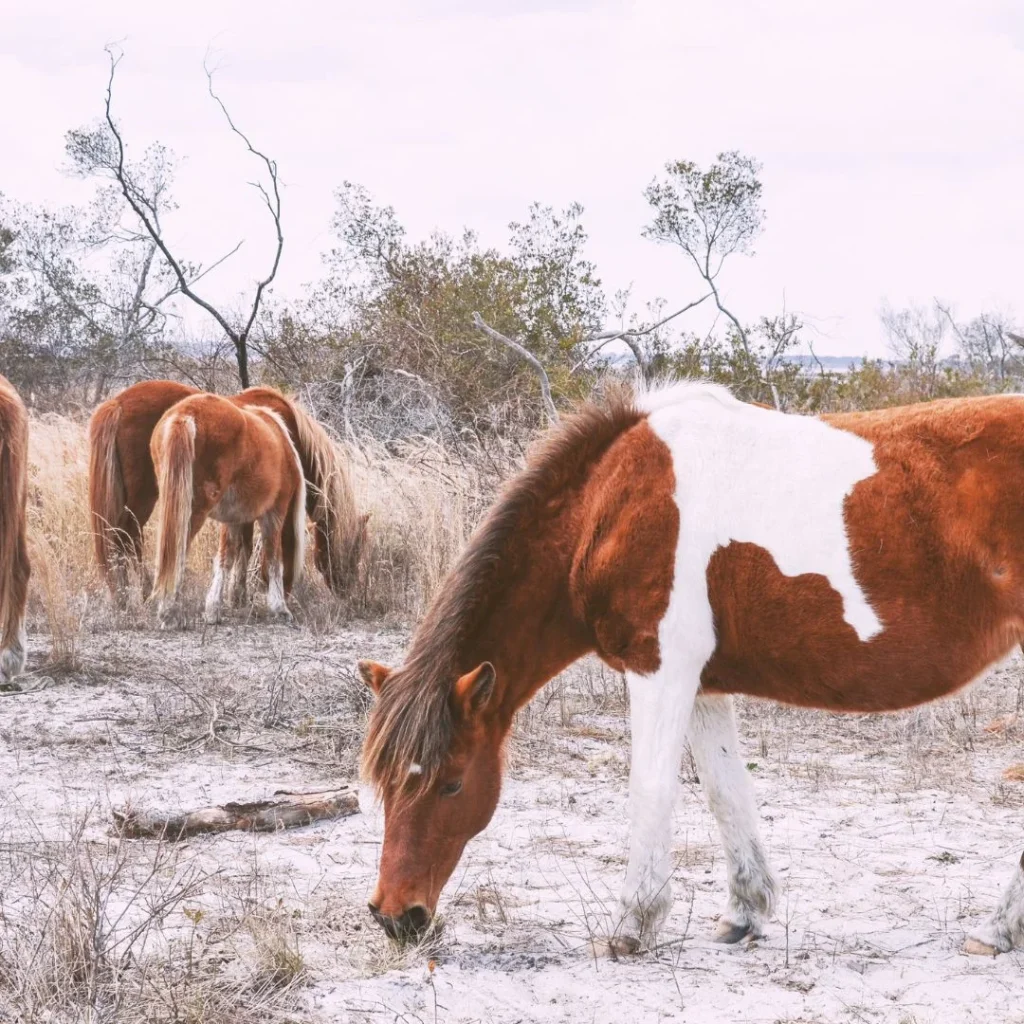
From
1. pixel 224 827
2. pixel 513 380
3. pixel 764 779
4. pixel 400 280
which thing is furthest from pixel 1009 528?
pixel 400 280

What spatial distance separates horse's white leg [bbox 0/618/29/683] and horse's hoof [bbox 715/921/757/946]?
414cm

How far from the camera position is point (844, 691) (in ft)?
10.2

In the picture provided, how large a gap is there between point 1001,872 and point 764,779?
46.2 inches

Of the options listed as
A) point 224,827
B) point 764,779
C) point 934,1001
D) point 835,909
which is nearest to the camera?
point 934,1001

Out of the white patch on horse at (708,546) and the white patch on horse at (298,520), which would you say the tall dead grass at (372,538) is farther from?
the white patch on horse at (708,546)

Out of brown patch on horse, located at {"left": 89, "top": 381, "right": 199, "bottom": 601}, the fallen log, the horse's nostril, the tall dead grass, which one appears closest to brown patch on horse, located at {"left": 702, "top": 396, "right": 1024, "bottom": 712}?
the horse's nostril

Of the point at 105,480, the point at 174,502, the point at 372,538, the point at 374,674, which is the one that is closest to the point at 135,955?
the point at 374,674

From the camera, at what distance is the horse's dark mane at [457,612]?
3.11 m

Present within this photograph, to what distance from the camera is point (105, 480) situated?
8.55 meters

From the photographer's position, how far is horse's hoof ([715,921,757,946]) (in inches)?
132

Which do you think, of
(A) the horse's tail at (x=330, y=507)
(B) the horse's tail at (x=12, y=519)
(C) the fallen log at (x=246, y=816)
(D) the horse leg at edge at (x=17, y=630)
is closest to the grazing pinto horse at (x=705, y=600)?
(C) the fallen log at (x=246, y=816)

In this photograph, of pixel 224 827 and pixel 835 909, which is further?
pixel 224 827

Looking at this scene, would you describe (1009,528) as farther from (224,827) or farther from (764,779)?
(224,827)

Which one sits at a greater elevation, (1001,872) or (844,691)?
(844,691)
